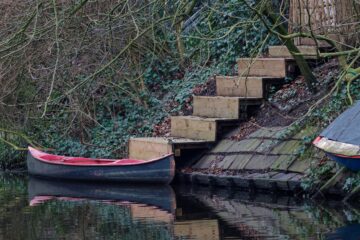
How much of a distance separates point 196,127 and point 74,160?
2693 mm

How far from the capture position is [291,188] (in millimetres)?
16469

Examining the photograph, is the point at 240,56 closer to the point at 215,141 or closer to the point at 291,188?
the point at 215,141

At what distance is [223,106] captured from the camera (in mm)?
20109

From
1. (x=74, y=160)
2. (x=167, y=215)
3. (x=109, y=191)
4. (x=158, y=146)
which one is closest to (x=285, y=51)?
(x=158, y=146)

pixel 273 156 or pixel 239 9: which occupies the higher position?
pixel 239 9

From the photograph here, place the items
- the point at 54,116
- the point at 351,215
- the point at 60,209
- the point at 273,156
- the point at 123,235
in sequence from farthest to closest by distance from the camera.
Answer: the point at 54,116 → the point at 273,156 → the point at 60,209 → the point at 351,215 → the point at 123,235

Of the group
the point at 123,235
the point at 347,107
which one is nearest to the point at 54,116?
the point at 347,107

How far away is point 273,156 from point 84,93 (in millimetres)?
5745

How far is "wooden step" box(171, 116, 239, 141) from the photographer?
19.7m

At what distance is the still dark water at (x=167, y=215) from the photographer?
1320 cm

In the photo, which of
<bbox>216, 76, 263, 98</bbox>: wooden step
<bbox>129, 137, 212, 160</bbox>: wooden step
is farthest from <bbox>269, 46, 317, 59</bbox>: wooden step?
<bbox>129, 137, 212, 160</bbox>: wooden step

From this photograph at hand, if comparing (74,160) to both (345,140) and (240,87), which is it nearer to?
(240,87)

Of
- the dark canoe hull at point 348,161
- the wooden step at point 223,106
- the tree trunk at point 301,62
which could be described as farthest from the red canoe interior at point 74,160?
the dark canoe hull at point 348,161

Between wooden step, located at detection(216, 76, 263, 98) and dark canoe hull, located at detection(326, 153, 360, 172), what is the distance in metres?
4.70
